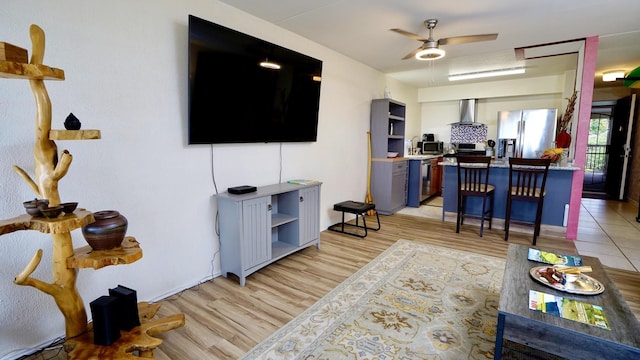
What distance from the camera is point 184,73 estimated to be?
250cm

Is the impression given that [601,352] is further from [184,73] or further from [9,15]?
[9,15]

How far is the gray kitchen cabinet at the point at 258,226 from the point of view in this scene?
104 inches

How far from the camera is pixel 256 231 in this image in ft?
9.06

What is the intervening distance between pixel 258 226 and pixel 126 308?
1220mm

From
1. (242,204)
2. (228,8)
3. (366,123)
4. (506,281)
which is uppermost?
(228,8)

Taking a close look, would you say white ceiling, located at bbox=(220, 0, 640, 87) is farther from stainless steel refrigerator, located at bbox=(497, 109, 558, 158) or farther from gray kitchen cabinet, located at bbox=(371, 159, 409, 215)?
gray kitchen cabinet, located at bbox=(371, 159, 409, 215)

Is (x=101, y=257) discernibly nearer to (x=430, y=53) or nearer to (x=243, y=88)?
(x=243, y=88)

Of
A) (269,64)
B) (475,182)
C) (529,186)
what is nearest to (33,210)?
(269,64)

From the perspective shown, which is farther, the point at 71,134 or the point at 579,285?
the point at 579,285

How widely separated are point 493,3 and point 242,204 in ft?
9.49

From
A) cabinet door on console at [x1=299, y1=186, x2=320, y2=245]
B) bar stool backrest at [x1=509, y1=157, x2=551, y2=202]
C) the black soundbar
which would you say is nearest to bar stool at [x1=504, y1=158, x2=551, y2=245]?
bar stool backrest at [x1=509, y1=157, x2=551, y2=202]

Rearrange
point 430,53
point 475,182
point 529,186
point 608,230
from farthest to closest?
1. point 608,230
2. point 475,182
3. point 529,186
4. point 430,53

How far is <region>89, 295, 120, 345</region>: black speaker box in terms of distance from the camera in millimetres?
1550

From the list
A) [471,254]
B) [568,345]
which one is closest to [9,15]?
[568,345]
